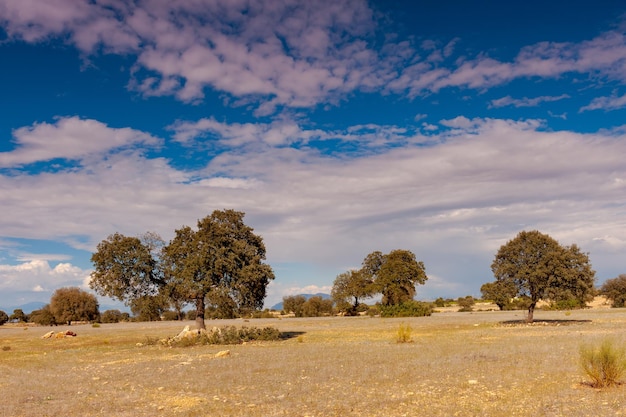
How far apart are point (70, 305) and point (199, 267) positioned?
69.3 m

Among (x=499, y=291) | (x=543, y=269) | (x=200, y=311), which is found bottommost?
(x=200, y=311)

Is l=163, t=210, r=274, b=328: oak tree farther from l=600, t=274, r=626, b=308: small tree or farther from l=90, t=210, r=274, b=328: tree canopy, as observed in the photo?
l=600, t=274, r=626, b=308: small tree

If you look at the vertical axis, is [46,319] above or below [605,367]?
below

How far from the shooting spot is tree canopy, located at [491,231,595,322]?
144 ft

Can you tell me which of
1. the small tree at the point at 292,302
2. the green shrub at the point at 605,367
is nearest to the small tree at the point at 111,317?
the small tree at the point at 292,302

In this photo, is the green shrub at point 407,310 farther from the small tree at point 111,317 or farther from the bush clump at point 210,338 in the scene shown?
the small tree at point 111,317

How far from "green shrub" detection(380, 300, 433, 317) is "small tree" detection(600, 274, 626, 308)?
152ft

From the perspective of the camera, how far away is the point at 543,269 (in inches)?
1729

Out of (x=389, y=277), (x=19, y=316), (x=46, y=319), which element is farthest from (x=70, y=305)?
(x=389, y=277)

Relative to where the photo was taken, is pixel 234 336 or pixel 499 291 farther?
pixel 499 291

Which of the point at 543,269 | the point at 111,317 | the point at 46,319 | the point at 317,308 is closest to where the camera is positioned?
the point at 543,269

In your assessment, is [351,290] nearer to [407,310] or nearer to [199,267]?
[407,310]

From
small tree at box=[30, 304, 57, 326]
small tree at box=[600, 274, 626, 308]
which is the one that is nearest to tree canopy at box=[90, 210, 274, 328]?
small tree at box=[30, 304, 57, 326]

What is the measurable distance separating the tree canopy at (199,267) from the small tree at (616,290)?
8798 centimetres
